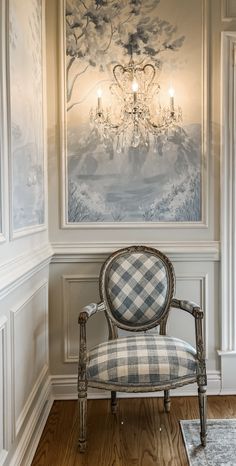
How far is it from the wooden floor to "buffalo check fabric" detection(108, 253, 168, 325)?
0.56m

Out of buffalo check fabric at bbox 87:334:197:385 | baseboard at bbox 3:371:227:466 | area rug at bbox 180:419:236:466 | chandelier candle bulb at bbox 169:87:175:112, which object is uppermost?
chandelier candle bulb at bbox 169:87:175:112

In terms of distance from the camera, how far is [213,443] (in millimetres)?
2025

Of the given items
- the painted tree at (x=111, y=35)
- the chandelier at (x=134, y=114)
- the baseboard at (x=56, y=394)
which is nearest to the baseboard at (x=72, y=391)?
the baseboard at (x=56, y=394)

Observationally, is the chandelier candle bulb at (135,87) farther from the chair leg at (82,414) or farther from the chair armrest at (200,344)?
the chair leg at (82,414)

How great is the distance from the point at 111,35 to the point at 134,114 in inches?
20.4

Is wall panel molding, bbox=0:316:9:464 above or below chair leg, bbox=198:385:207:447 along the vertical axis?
above

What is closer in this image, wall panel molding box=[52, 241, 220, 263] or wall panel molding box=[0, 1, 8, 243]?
wall panel molding box=[0, 1, 8, 243]

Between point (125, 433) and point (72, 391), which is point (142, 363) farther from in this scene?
point (72, 391)

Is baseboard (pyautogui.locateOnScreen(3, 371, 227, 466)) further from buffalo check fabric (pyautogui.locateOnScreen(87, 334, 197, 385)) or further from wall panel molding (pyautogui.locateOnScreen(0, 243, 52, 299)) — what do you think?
wall panel molding (pyautogui.locateOnScreen(0, 243, 52, 299))

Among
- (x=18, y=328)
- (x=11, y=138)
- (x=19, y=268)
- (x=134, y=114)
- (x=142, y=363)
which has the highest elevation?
(x=134, y=114)

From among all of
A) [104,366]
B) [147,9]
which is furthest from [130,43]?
[104,366]

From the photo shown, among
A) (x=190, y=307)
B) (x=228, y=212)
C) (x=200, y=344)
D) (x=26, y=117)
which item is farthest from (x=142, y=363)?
(x=26, y=117)

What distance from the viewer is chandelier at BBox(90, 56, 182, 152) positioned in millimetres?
2494

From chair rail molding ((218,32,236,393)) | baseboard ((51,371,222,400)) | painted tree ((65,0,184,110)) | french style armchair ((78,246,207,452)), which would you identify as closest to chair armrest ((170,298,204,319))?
french style armchair ((78,246,207,452))
